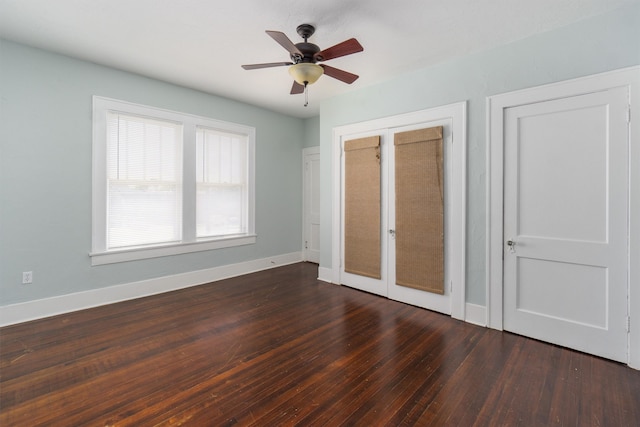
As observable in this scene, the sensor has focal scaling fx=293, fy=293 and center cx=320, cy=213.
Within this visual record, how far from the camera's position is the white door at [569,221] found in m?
2.39

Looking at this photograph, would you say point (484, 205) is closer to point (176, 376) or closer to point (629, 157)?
point (629, 157)

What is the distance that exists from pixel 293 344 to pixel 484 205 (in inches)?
92.8

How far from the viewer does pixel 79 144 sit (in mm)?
3379

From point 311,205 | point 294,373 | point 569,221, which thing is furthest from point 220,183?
point 569,221

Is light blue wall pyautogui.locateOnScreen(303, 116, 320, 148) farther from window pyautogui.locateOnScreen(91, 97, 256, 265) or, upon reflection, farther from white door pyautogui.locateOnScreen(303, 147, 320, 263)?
window pyautogui.locateOnScreen(91, 97, 256, 265)

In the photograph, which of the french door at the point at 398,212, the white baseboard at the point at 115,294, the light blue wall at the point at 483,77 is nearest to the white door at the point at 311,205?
the white baseboard at the point at 115,294

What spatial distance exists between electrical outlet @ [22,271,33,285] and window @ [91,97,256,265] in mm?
542

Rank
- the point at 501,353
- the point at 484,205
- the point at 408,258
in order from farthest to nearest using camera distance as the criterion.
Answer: the point at 408,258
the point at 484,205
the point at 501,353

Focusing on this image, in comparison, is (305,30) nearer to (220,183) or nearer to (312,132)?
(220,183)

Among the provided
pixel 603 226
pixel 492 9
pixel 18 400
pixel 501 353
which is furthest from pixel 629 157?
pixel 18 400

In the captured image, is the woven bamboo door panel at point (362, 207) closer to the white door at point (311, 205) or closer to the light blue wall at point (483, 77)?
the light blue wall at point (483, 77)

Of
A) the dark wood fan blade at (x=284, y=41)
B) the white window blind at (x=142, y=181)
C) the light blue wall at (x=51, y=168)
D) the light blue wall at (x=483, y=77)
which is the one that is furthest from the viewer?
the white window blind at (x=142, y=181)

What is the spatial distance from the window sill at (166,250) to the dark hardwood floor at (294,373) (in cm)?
61

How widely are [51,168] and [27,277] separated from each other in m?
1.18
